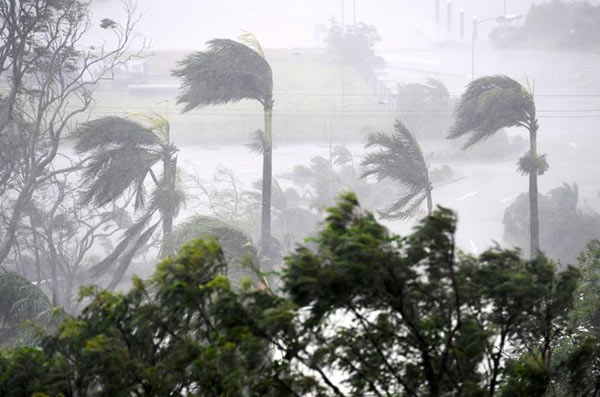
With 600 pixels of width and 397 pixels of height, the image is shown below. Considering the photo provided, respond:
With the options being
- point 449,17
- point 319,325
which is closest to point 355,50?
point 449,17

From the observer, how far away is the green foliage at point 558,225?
23.8 metres

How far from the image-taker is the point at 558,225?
2425cm

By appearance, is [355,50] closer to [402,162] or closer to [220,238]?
[402,162]

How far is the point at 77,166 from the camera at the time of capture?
18656 mm

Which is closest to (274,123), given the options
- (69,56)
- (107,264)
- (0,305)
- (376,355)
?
(69,56)

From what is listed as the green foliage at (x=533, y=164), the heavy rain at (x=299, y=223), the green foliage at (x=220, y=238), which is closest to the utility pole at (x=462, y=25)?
the heavy rain at (x=299, y=223)

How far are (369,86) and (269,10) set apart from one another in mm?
25222

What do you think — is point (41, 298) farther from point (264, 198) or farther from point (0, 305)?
point (264, 198)

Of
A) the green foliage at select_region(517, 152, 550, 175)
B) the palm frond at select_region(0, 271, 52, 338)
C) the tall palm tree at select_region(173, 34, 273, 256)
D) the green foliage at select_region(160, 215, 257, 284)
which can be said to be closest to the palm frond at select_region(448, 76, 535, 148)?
the green foliage at select_region(517, 152, 550, 175)

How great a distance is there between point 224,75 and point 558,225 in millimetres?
11836

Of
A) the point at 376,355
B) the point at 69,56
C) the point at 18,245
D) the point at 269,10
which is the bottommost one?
the point at 18,245

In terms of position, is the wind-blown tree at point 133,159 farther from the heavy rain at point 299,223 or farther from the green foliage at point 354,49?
the green foliage at point 354,49

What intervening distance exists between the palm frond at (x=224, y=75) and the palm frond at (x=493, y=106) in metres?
4.64

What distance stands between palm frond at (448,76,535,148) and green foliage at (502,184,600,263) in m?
6.35
